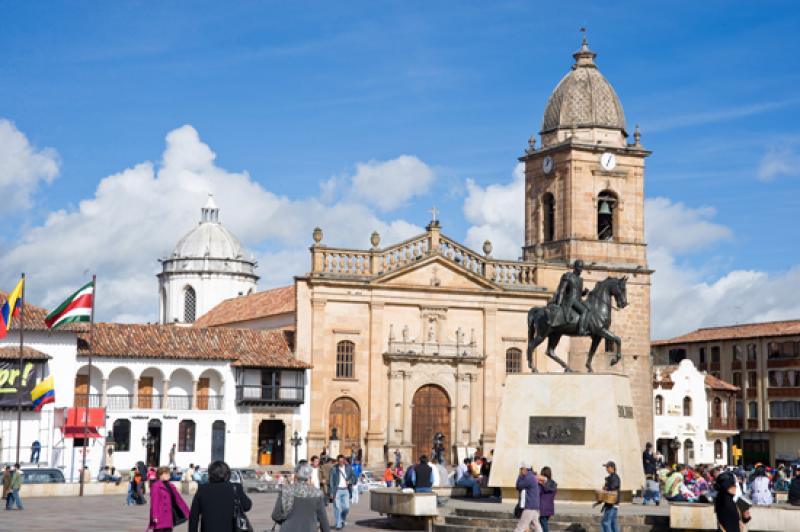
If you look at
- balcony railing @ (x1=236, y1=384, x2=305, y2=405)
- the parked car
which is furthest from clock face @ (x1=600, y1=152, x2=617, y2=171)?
the parked car

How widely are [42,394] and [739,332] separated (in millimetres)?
46427

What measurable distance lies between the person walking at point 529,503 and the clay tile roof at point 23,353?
108ft

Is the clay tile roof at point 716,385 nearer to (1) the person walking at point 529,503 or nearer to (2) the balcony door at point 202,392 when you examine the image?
(2) the balcony door at point 202,392

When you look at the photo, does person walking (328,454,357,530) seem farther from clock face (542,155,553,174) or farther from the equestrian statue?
clock face (542,155,553,174)

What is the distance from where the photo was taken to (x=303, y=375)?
55.7 meters

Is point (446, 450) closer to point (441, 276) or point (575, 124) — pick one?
point (441, 276)

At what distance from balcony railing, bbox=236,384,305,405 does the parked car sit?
15413 millimetres

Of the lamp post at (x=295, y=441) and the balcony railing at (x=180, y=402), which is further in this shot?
the balcony railing at (x=180, y=402)

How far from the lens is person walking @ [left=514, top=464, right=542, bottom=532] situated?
20281mm

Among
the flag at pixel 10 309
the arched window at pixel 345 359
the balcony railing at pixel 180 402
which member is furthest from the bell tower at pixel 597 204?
the flag at pixel 10 309

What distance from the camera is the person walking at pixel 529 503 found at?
20.3 m

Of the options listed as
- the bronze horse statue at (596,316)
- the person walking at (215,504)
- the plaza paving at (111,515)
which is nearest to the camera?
the person walking at (215,504)

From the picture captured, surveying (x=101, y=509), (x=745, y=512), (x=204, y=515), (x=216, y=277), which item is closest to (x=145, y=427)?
(x=101, y=509)

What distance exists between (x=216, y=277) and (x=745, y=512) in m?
65.7
